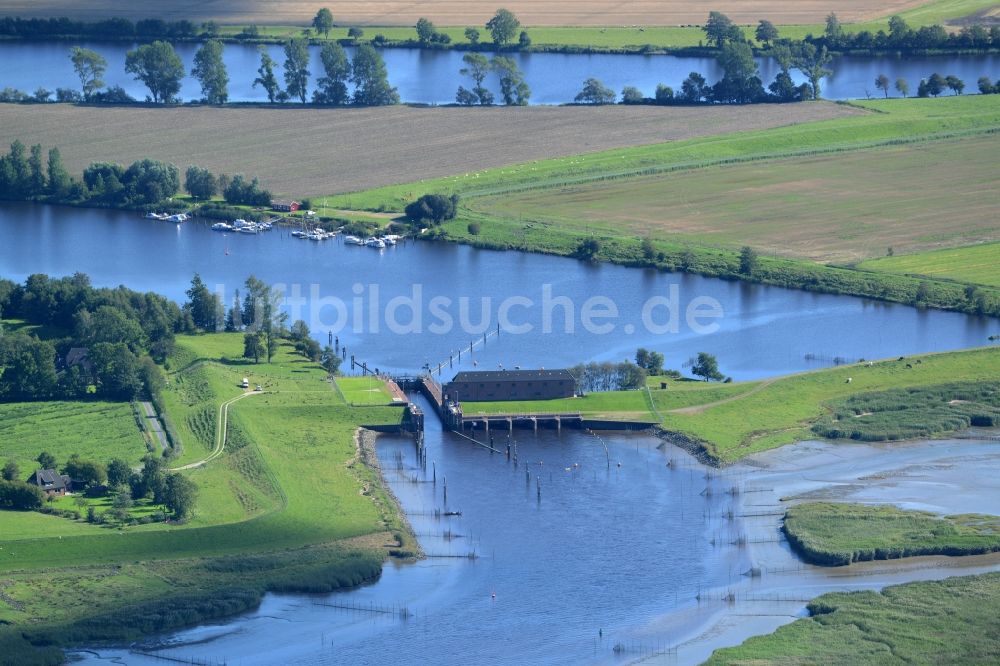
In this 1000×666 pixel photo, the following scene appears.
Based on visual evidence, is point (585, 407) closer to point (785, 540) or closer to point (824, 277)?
point (785, 540)

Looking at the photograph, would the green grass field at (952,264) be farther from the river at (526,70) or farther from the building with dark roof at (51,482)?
the building with dark roof at (51,482)

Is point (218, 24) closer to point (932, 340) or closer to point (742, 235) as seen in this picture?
point (742, 235)

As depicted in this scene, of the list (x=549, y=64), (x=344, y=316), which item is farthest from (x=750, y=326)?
(x=549, y=64)

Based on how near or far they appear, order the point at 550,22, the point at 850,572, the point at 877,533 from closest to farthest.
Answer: the point at 850,572, the point at 877,533, the point at 550,22

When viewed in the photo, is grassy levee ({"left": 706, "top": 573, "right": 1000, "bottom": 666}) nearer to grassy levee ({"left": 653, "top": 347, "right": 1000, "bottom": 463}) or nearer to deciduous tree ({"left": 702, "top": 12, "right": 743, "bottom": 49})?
grassy levee ({"left": 653, "top": 347, "right": 1000, "bottom": 463})

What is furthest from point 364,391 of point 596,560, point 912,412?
point 912,412
